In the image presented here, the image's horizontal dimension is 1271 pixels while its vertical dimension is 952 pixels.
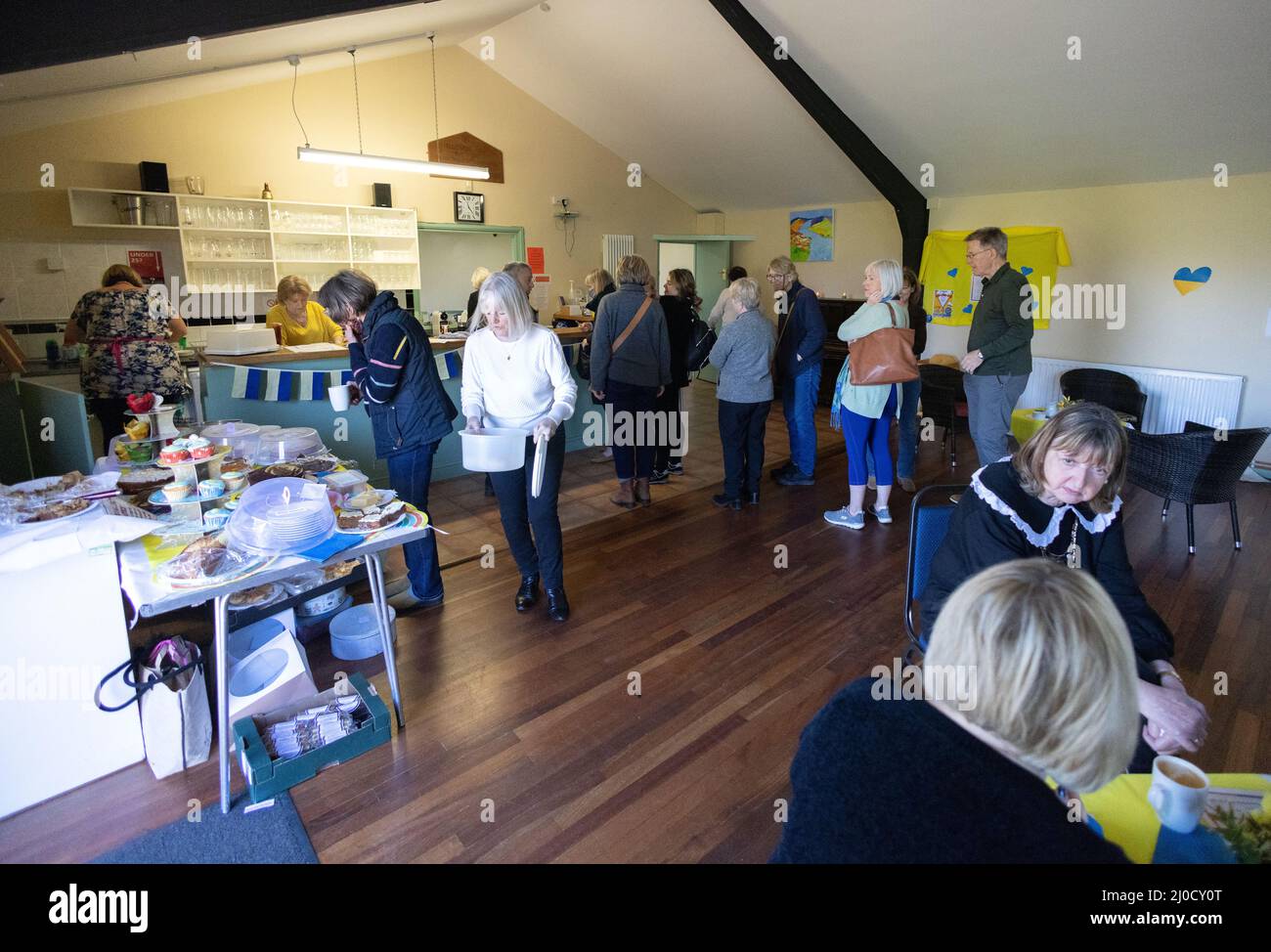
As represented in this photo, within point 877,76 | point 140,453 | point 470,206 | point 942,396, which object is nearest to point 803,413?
point 942,396

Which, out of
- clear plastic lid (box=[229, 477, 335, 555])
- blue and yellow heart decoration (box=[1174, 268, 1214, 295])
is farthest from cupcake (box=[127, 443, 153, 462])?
blue and yellow heart decoration (box=[1174, 268, 1214, 295])

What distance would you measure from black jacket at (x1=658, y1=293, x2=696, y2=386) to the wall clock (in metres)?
4.06

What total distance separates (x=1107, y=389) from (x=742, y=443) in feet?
11.8

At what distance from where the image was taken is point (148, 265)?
630 centimetres

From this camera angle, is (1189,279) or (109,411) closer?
(109,411)

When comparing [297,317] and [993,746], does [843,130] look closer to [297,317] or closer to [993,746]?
[297,317]

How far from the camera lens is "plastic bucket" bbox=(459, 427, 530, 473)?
2807mm

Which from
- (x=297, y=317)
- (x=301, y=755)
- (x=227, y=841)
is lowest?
(x=227, y=841)

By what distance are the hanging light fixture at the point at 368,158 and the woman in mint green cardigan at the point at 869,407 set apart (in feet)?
14.6

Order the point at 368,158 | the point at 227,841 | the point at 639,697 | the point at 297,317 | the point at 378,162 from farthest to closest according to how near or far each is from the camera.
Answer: the point at 378,162
the point at 368,158
the point at 297,317
the point at 639,697
the point at 227,841

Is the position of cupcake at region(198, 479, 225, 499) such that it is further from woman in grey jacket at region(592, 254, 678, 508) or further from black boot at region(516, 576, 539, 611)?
woman in grey jacket at region(592, 254, 678, 508)

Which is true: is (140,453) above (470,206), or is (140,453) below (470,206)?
below
